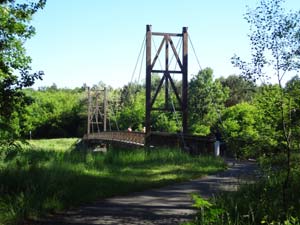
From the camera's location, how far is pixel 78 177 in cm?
1030

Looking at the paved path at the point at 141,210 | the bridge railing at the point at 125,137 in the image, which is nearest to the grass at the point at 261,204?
the paved path at the point at 141,210

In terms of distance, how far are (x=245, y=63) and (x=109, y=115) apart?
62.9 meters

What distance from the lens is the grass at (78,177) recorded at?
23.7ft

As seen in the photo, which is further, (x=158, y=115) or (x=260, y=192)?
(x=158, y=115)

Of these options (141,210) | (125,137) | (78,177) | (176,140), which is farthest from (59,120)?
(141,210)

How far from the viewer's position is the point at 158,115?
171 feet

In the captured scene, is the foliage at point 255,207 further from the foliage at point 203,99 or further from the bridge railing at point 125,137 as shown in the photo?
the foliage at point 203,99

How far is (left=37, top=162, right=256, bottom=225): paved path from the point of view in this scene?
22.4 feet

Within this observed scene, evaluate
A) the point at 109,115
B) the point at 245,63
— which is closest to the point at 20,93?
the point at 245,63

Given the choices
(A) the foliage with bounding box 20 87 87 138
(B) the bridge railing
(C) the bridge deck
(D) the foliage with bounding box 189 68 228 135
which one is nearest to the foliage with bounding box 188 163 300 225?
(C) the bridge deck

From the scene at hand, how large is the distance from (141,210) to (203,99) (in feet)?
140

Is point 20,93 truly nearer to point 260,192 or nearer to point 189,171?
point 260,192

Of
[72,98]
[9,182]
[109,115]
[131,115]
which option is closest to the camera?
[9,182]

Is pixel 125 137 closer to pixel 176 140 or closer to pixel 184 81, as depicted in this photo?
pixel 184 81
